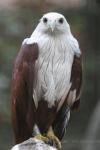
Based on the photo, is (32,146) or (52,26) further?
(52,26)

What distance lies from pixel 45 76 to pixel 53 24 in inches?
8.5

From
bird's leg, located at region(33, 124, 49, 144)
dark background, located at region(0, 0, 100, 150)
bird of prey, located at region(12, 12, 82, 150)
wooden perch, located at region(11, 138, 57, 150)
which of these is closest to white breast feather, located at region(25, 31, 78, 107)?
bird of prey, located at region(12, 12, 82, 150)

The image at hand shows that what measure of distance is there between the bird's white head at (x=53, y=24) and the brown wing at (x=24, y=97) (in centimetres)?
8

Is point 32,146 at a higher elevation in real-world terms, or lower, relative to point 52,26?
lower

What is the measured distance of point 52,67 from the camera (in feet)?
12.4

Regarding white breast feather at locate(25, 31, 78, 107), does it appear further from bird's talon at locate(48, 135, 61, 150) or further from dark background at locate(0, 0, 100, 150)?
dark background at locate(0, 0, 100, 150)

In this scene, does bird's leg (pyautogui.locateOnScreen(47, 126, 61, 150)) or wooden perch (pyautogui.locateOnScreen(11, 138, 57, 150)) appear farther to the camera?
bird's leg (pyautogui.locateOnScreen(47, 126, 61, 150))

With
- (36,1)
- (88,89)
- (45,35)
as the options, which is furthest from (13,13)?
(45,35)

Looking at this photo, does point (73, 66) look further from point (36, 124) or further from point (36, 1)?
point (36, 1)

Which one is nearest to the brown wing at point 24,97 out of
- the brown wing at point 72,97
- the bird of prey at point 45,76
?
the bird of prey at point 45,76

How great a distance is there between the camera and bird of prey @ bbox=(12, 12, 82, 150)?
3.79m

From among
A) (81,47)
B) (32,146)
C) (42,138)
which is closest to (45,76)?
(42,138)

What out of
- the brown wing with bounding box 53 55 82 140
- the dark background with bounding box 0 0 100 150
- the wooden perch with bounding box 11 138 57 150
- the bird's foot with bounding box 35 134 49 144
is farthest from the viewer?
the dark background with bounding box 0 0 100 150

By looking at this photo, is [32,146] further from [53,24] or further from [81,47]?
[81,47]
